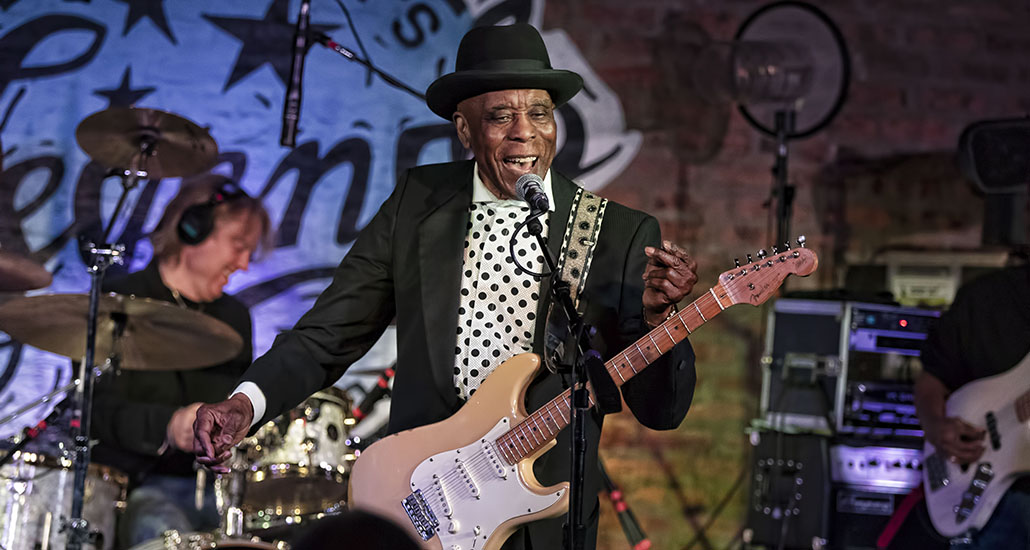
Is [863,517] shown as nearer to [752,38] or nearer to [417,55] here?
[752,38]

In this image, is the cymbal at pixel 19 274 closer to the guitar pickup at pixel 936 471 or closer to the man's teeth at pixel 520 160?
the man's teeth at pixel 520 160

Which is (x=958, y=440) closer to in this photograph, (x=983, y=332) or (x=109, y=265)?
(x=983, y=332)

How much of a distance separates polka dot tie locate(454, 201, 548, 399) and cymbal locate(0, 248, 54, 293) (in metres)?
2.39

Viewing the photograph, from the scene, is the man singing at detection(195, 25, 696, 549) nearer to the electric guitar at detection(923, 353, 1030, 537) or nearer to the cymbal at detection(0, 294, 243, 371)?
the cymbal at detection(0, 294, 243, 371)

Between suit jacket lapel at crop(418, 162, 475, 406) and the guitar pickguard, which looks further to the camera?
suit jacket lapel at crop(418, 162, 475, 406)

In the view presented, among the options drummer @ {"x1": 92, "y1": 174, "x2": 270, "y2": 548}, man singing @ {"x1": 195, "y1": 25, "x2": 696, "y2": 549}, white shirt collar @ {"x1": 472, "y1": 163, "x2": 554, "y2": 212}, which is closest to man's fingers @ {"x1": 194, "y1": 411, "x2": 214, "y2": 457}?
man singing @ {"x1": 195, "y1": 25, "x2": 696, "y2": 549}

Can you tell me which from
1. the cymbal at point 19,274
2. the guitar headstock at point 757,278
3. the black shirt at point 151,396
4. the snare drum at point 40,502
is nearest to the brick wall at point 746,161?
the black shirt at point 151,396

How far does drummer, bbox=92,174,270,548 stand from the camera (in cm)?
516

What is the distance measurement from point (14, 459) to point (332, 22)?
2.73 m

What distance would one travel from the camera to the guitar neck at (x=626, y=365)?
2.66m

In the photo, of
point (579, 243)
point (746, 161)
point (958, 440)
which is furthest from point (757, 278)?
point (746, 161)

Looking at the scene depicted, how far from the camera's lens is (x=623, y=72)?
6.12m

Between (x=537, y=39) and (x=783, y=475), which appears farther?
(x=783, y=475)

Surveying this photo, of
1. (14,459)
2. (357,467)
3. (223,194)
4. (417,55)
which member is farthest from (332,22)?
(357,467)
